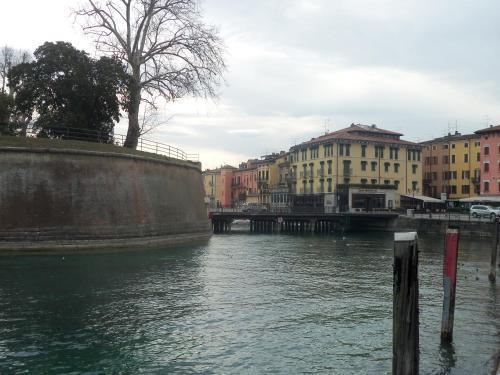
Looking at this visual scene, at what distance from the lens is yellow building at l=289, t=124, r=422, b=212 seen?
77.1 meters

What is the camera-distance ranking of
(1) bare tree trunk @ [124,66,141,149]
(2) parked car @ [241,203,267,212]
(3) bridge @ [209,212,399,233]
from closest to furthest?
(1) bare tree trunk @ [124,66,141,149] → (3) bridge @ [209,212,399,233] → (2) parked car @ [241,203,267,212]

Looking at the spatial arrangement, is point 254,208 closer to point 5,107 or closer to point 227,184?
point 227,184

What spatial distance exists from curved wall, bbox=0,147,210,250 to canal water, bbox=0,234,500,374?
4.50 m

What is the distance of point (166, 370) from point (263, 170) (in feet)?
334

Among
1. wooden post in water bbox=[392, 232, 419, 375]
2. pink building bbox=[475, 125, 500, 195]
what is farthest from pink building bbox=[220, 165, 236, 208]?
wooden post in water bbox=[392, 232, 419, 375]

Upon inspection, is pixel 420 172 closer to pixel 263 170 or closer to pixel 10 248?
pixel 263 170

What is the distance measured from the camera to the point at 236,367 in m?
9.38

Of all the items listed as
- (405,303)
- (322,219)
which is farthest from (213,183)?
(405,303)

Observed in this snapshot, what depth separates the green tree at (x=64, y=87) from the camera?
34.8 m

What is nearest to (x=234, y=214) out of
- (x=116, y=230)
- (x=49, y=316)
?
(x=116, y=230)

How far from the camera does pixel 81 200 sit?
2905 cm

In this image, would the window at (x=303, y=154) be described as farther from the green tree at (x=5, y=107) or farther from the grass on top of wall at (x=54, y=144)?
the green tree at (x=5, y=107)

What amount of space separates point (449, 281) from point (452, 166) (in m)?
83.9

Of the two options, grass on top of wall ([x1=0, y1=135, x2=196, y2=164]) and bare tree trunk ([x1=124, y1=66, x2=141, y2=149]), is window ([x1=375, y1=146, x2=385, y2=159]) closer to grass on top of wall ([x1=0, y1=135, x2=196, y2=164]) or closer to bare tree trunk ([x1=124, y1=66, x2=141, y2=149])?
bare tree trunk ([x1=124, y1=66, x2=141, y2=149])
